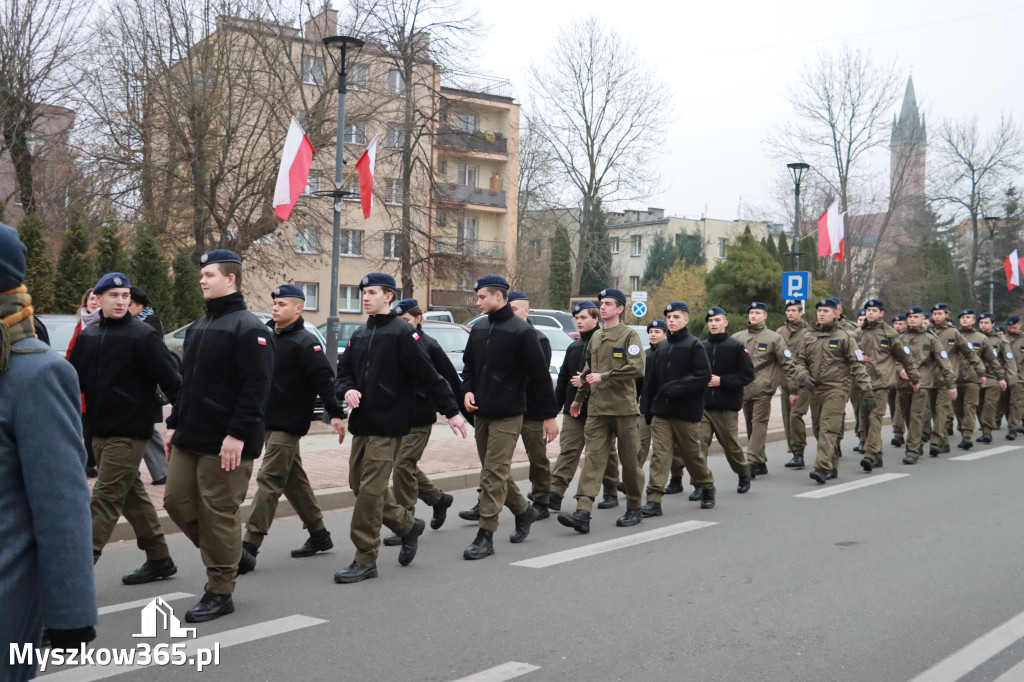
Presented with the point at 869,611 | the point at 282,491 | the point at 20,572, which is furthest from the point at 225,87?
the point at 20,572

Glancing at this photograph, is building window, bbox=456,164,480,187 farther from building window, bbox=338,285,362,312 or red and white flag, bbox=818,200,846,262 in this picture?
red and white flag, bbox=818,200,846,262

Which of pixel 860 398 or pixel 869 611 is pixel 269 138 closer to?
pixel 860 398

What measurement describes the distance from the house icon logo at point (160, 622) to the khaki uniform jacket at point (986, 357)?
13.5 m

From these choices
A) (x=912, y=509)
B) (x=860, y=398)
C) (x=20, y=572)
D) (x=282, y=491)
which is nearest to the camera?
(x=20, y=572)

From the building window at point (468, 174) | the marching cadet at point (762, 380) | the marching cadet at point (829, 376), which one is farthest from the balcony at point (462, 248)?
the marching cadet at point (829, 376)

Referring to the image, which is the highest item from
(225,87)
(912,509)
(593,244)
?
(225,87)

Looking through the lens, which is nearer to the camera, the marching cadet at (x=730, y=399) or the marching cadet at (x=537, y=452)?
the marching cadet at (x=537, y=452)

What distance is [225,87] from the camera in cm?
2748

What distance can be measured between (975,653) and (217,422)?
4068 mm

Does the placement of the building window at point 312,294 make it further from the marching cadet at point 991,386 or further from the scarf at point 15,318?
the scarf at point 15,318

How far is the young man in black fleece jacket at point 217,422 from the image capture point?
5.47 metres

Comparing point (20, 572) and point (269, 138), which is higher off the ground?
point (269, 138)

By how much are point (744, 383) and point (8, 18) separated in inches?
929

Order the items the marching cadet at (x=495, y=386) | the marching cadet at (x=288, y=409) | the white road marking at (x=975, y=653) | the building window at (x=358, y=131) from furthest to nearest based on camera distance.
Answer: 1. the building window at (x=358, y=131)
2. the marching cadet at (x=495, y=386)
3. the marching cadet at (x=288, y=409)
4. the white road marking at (x=975, y=653)
